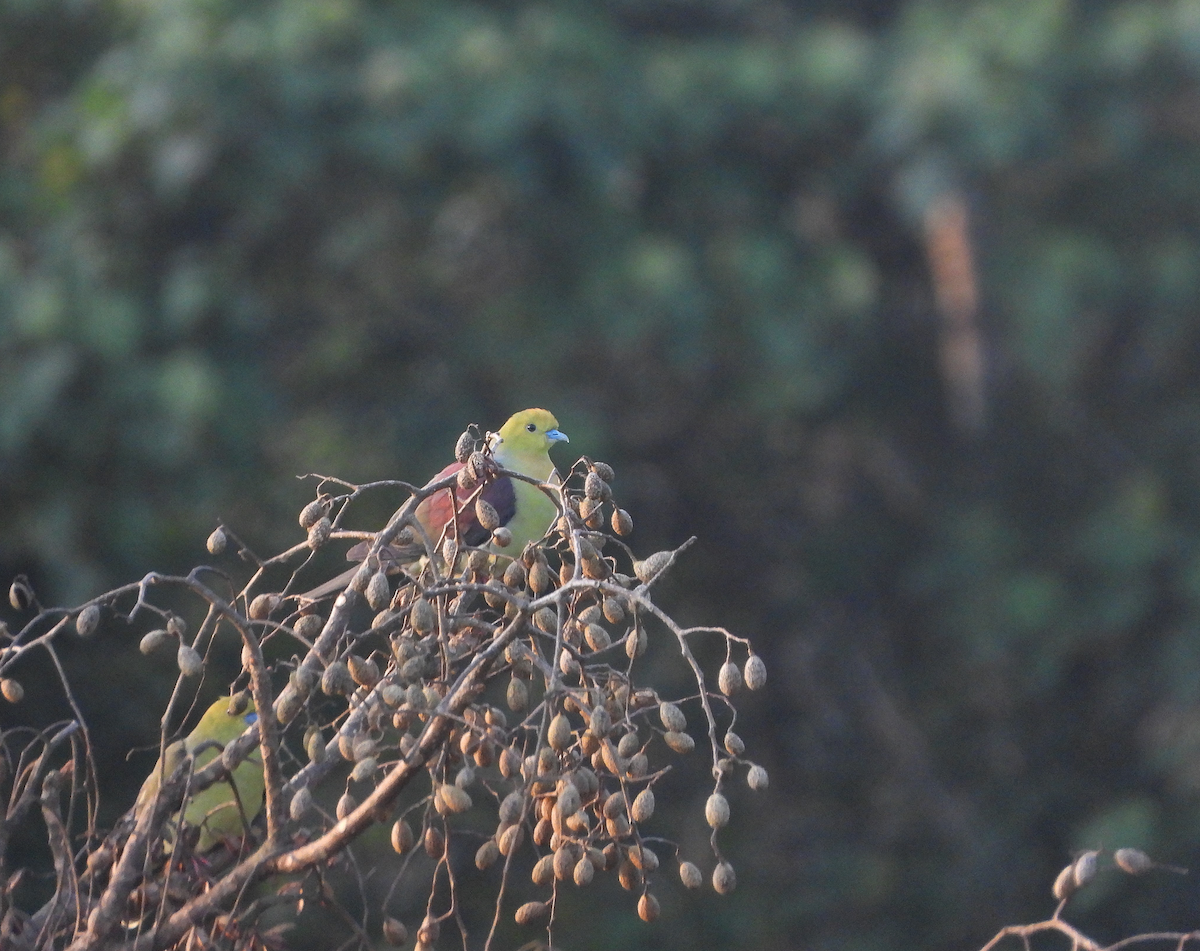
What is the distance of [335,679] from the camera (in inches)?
68.9

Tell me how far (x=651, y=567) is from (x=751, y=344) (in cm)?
495

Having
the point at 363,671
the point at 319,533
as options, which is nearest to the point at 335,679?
the point at 363,671

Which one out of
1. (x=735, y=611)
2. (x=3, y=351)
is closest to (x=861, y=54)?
(x=735, y=611)

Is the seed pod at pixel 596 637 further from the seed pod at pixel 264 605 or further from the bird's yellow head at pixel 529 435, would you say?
the bird's yellow head at pixel 529 435

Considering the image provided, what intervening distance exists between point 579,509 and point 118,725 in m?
3.52

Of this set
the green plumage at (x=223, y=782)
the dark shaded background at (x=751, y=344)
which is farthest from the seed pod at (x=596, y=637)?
the dark shaded background at (x=751, y=344)

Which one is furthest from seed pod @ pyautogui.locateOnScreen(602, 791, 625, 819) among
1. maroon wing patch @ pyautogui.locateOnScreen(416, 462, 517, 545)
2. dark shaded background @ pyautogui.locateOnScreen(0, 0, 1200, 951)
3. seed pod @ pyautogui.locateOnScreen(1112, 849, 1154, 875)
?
dark shaded background @ pyautogui.locateOnScreen(0, 0, 1200, 951)

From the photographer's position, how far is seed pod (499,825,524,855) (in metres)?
1.70

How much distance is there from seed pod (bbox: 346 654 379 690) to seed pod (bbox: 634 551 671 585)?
320 millimetres

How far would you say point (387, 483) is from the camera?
1.82 metres

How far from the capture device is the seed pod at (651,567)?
5.72ft

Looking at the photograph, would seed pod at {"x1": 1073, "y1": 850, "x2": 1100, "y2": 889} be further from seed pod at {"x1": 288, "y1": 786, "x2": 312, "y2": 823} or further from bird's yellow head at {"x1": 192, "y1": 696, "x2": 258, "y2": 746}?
bird's yellow head at {"x1": 192, "y1": 696, "x2": 258, "y2": 746}

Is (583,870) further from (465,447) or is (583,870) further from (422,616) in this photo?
(465,447)

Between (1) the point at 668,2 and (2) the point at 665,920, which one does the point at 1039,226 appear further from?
(2) the point at 665,920
